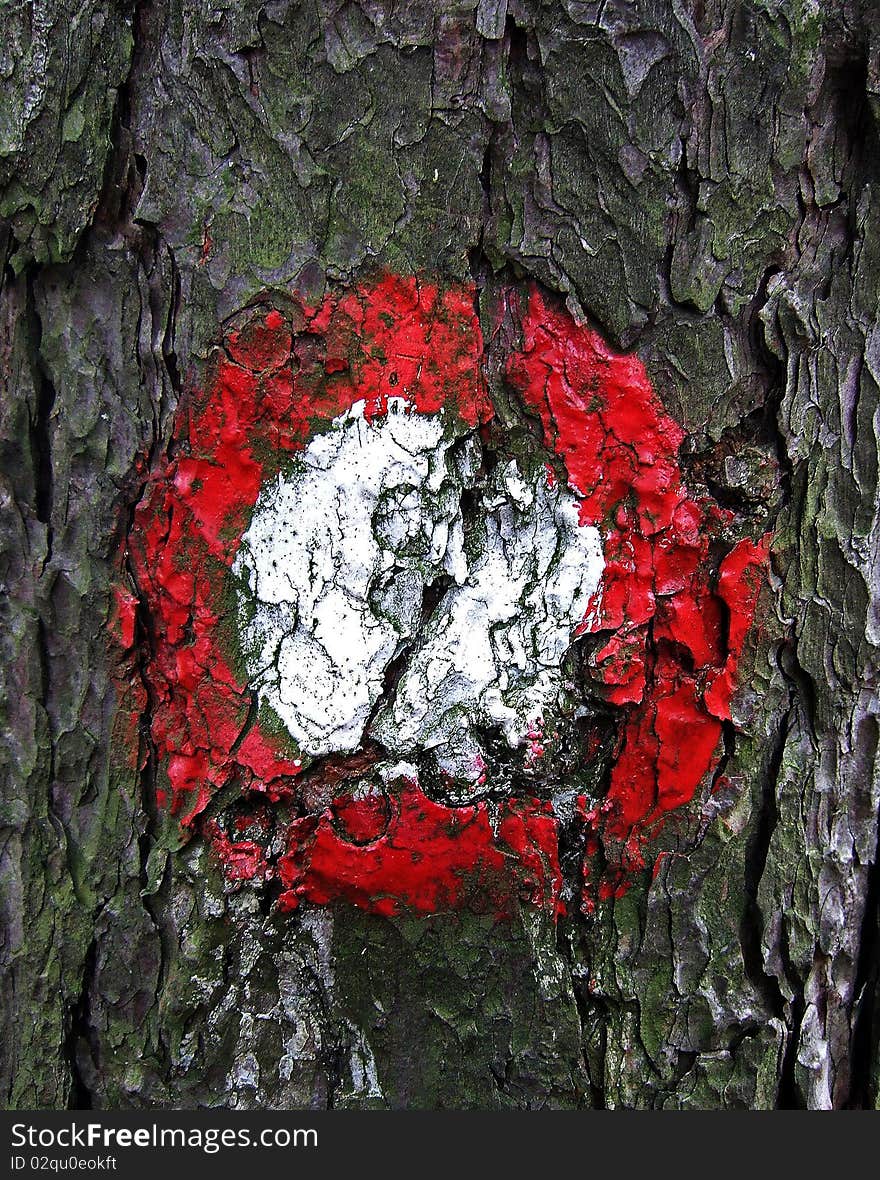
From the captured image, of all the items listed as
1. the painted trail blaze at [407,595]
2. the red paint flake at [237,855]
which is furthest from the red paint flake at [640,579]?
the red paint flake at [237,855]

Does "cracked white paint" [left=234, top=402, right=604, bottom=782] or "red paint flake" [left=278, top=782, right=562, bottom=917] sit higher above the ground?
"cracked white paint" [left=234, top=402, right=604, bottom=782]

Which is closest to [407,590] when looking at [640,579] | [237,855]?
[640,579]

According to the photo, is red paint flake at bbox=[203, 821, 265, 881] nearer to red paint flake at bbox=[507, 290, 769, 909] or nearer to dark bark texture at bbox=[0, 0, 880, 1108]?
dark bark texture at bbox=[0, 0, 880, 1108]

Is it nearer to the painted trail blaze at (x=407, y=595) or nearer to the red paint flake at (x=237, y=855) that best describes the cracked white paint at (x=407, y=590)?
the painted trail blaze at (x=407, y=595)

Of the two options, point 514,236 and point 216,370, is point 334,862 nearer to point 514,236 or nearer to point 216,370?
point 216,370

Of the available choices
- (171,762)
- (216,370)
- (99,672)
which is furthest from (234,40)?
(171,762)

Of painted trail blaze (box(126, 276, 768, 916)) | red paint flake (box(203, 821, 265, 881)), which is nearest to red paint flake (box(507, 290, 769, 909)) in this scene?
painted trail blaze (box(126, 276, 768, 916))
